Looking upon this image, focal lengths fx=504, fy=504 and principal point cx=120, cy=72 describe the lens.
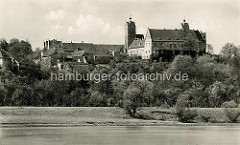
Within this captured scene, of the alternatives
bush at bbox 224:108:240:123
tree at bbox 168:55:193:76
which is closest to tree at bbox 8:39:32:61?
tree at bbox 168:55:193:76

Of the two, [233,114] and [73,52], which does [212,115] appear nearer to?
[233,114]

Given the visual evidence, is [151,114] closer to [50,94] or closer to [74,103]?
[74,103]

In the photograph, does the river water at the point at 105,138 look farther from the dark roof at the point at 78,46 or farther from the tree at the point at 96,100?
the dark roof at the point at 78,46

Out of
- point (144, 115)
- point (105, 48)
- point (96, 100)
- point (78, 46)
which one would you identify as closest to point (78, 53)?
point (78, 46)

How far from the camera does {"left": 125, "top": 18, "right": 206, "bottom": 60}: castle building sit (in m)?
101

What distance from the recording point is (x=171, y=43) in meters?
102

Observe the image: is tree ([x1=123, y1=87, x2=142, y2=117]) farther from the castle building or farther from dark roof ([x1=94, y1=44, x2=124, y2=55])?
dark roof ([x1=94, y1=44, x2=124, y2=55])

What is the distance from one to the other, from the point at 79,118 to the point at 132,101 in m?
6.91

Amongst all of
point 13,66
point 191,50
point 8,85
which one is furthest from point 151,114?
point 191,50

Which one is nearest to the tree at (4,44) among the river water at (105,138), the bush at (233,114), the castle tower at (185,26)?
the castle tower at (185,26)

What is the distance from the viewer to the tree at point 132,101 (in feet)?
176

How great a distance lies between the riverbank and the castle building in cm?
4421

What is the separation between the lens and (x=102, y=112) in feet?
176

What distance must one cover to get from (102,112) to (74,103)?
10041mm
